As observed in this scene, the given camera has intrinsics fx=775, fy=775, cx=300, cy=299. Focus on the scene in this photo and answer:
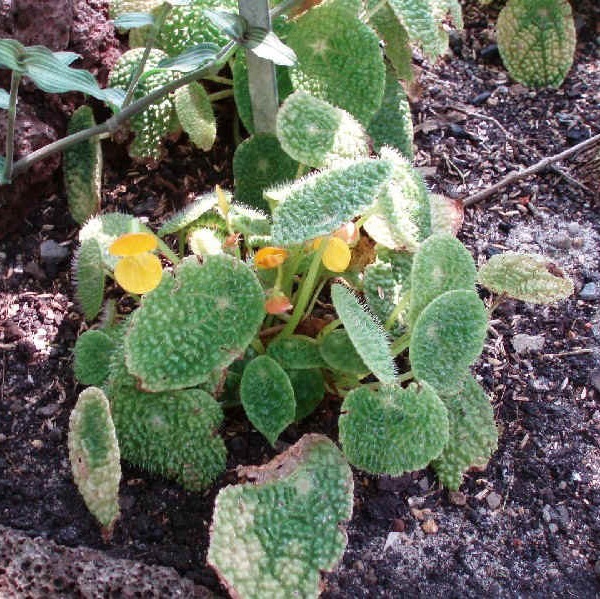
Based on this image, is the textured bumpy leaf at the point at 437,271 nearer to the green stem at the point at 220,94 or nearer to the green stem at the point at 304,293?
the green stem at the point at 304,293

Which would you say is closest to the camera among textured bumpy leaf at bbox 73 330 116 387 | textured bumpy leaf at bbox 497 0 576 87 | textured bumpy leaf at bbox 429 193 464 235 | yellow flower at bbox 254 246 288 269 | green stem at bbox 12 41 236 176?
yellow flower at bbox 254 246 288 269

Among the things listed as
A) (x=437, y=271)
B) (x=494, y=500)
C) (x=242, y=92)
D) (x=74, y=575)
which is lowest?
(x=494, y=500)

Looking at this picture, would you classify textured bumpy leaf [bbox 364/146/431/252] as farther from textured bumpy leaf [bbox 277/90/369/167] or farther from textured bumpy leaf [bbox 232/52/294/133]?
textured bumpy leaf [bbox 232/52/294/133]

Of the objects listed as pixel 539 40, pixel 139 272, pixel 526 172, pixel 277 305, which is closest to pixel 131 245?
pixel 139 272

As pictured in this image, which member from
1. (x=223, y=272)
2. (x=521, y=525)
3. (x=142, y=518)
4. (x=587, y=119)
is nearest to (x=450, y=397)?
(x=521, y=525)

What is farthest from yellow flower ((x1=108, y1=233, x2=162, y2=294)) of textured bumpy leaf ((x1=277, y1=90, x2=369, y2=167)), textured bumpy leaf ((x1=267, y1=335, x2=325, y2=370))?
textured bumpy leaf ((x1=277, y1=90, x2=369, y2=167))

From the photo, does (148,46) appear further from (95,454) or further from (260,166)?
(95,454)

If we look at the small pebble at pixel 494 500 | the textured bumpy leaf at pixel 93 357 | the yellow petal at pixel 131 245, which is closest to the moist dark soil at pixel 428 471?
the small pebble at pixel 494 500
